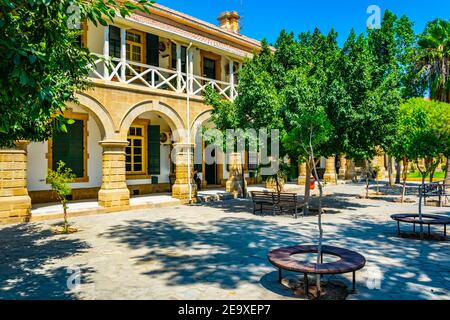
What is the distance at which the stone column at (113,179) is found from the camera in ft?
41.5

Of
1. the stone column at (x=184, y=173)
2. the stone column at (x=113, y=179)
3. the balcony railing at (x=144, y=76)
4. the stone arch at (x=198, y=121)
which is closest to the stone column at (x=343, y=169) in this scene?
the balcony railing at (x=144, y=76)

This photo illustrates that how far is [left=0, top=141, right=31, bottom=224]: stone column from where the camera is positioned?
10555 mm

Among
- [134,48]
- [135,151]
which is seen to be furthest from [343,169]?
[134,48]

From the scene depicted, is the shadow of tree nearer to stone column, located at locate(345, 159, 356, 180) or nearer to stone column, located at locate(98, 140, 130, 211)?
stone column, located at locate(98, 140, 130, 211)

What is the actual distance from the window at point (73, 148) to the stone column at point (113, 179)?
8.17ft

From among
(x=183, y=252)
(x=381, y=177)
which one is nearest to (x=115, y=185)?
(x=183, y=252)

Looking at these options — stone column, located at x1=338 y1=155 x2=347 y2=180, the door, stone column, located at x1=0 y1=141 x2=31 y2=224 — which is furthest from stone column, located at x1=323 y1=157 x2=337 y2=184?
stone column, located at x1=0 y1=141 x2=31 y2=224

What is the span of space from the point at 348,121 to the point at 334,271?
24.7 ft

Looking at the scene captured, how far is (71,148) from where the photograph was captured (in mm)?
14469

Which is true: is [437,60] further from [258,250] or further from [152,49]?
[258,250]

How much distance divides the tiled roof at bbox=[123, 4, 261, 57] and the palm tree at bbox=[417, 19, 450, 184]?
1105 centimetres

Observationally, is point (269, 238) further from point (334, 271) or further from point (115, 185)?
point (115, 185)

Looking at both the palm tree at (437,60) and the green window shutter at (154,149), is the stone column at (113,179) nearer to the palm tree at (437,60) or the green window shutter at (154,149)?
the green window shutter at (154,149)
